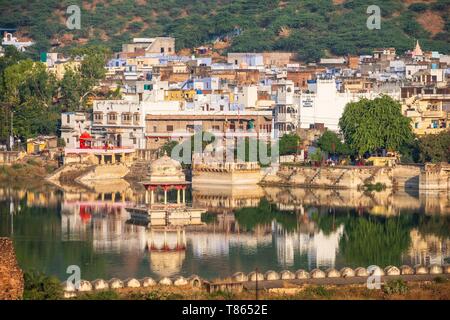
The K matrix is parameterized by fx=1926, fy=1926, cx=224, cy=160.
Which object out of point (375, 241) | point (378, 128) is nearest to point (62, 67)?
point (378, 128)

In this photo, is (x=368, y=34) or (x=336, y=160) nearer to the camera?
(x=336, y=160)

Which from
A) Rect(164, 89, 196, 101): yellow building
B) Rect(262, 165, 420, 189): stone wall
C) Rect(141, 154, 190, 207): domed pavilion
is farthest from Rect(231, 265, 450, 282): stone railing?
Rect(164, 89, 196, 101): yellow building

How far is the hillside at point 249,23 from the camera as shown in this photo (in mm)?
88125

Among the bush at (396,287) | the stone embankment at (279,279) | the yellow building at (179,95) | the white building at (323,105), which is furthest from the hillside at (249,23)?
the bush at (396,287)

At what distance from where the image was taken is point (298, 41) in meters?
88.6

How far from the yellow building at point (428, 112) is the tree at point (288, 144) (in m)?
3.53

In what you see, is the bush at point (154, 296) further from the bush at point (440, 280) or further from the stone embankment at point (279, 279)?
the bush at point (440, 280)

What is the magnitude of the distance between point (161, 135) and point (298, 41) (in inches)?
1173

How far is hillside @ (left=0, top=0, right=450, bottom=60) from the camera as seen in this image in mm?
88125

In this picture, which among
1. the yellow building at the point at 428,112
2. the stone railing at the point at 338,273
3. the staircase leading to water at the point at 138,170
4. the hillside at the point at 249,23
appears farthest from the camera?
the hillside at the point at 249,23

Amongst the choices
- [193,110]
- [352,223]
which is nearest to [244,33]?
[193,110]

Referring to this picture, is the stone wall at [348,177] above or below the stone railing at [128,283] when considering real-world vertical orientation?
above

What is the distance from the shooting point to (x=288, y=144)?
5609cm
